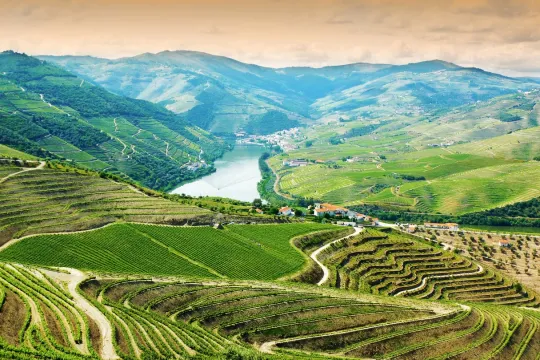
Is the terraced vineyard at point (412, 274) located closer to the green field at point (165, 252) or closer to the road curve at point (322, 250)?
the road curve at point (322, 250)

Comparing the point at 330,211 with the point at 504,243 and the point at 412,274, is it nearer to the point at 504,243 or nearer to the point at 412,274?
the point at 504,243

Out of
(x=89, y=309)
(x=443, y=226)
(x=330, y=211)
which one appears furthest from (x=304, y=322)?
(x=443, y=226)

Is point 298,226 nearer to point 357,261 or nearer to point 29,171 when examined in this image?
point 357,261

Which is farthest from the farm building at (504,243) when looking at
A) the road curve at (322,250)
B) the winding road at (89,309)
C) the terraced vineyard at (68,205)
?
the winding road at (89,309)

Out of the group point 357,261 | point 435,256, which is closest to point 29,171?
point 357,261

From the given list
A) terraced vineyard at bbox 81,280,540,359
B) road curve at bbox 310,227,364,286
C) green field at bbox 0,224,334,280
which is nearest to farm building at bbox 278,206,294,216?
road curve at bbox 310,227,364,286

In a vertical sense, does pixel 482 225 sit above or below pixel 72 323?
above

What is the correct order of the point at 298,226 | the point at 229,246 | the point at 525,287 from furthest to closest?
1. the point at 298,226
2. the point at 525,287
3. the point at 229,246
